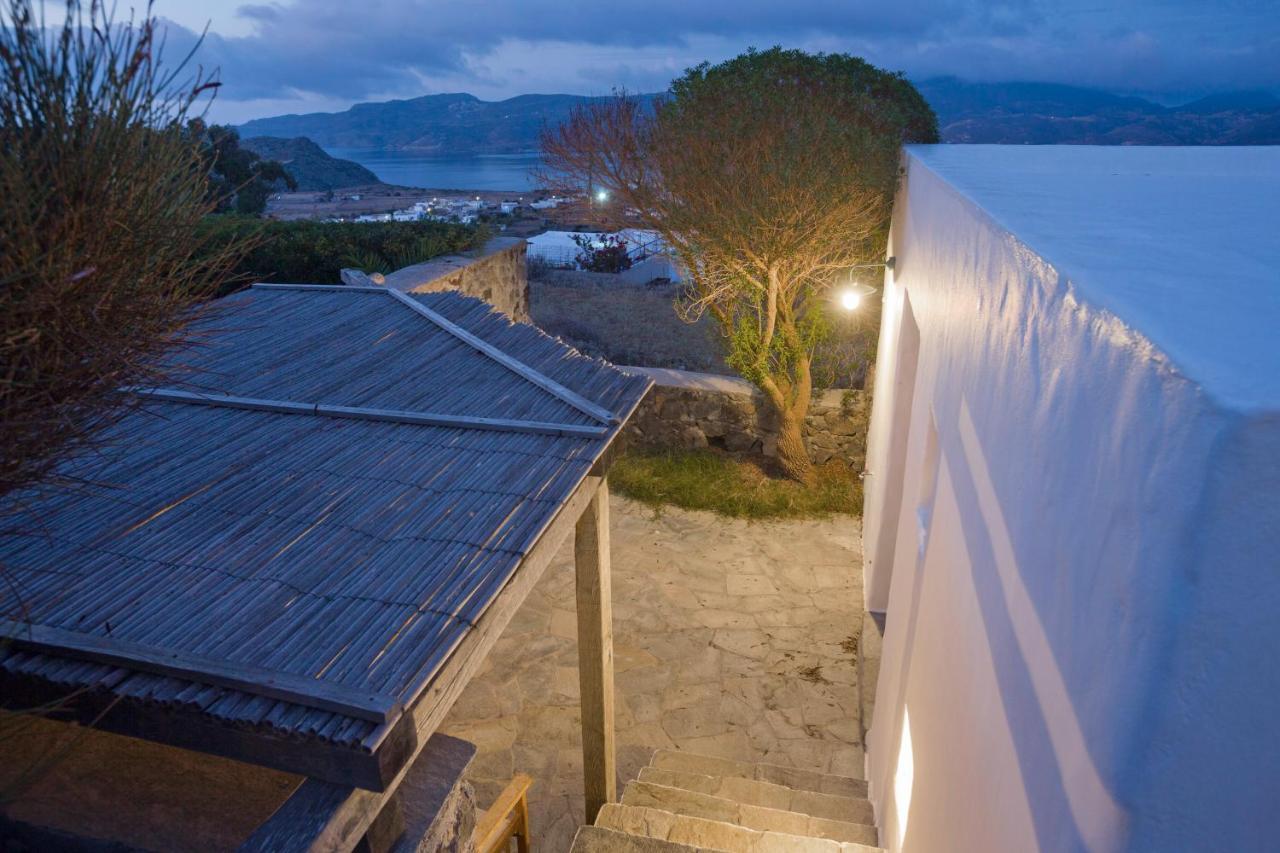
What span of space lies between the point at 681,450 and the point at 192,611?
809cm

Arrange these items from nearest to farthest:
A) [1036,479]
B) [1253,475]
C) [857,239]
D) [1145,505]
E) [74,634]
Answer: [1253,475], [1145,505], [1036,479], [74,634], [857,239]

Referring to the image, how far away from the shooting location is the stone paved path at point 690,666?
5.81 metres

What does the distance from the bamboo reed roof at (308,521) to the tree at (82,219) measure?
26cm

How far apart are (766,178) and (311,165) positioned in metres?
38.3

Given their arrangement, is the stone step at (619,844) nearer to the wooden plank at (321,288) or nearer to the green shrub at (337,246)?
the wooden plank at (321,288)

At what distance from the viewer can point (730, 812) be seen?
188 inches

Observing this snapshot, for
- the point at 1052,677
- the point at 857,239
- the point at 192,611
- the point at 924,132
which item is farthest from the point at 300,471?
the point at 924,132

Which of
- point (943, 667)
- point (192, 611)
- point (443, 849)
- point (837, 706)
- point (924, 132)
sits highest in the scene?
point (924, 132)

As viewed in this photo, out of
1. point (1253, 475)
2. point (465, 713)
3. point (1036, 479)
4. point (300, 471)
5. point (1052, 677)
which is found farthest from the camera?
point (465, 713)

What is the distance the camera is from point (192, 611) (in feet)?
7.74

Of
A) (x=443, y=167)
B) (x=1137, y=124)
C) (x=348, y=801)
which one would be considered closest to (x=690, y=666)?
(x=348, y=801)

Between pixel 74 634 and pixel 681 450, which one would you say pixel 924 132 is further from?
pixel 74 634

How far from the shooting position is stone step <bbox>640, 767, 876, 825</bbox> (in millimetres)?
4926

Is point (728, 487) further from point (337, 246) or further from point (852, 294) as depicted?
point (337, 246)
